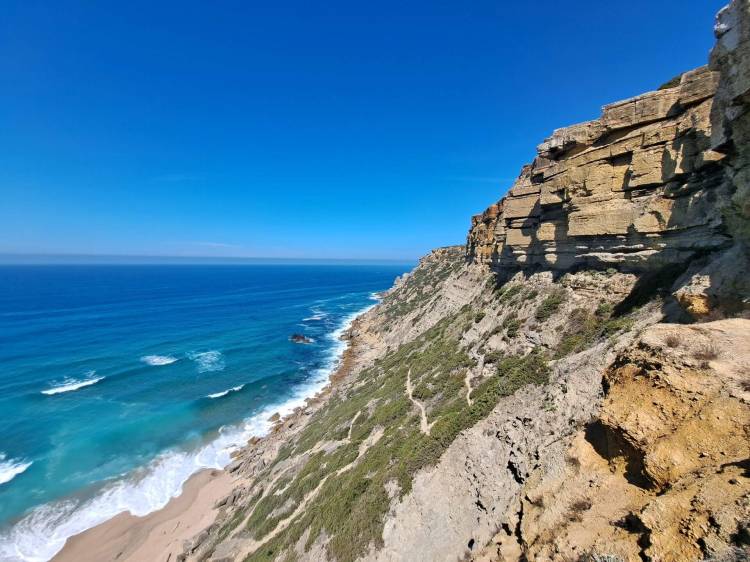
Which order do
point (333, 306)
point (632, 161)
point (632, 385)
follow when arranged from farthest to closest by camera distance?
point (333, 306) < point (632, 161) < point (632, 385)

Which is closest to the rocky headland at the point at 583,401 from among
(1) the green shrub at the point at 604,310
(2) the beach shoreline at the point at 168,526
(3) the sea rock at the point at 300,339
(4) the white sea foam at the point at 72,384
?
(1) the green shrub at the point at 604,310

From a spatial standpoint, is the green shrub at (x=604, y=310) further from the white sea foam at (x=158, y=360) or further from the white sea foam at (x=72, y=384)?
the white sea foam at (x=72, y=384)

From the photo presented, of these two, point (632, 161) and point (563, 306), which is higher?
point (632, 161)

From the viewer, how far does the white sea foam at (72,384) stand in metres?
44.7

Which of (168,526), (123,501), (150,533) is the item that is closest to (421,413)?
(168,526)

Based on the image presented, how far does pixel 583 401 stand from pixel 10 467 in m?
47.6

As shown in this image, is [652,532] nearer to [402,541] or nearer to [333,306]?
[402,541]

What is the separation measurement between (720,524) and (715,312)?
800 centimetres

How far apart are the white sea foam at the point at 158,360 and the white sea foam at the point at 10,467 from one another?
2219cm

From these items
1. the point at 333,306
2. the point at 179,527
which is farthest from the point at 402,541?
the point at 333,306

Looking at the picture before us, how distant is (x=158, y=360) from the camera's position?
184ft

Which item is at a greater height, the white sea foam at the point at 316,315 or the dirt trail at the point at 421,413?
the dirt trail at the point at 421,413

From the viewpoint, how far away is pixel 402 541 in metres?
13.0

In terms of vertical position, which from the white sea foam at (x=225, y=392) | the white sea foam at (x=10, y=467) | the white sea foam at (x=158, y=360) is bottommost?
the white sea foam at (x=10, y=467)
